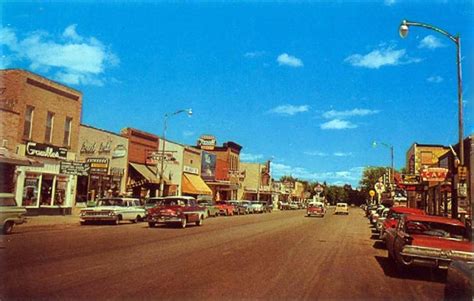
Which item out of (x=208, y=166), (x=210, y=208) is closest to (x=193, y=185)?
(x=208, y=166)

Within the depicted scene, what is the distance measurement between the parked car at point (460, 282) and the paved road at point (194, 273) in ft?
7.11

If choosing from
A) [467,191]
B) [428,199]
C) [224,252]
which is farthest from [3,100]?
[428,199]

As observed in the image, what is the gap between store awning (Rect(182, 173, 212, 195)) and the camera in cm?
5234

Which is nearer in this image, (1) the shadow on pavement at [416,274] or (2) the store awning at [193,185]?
(1) the shadow on pavement at [416,274]

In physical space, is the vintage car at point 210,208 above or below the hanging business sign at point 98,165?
below

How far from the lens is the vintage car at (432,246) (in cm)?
1068

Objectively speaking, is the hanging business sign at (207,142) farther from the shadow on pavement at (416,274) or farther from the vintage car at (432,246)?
the vintage car at (432,246)

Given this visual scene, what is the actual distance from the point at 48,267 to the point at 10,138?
62.6 ft

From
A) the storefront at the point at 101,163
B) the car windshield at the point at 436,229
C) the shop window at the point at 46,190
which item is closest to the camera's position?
the car windshield at the point at 436,229

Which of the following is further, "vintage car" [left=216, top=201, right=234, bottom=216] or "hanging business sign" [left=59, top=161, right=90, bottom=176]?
"vintage car" [left=216, top=201, right=234, bottom=216]

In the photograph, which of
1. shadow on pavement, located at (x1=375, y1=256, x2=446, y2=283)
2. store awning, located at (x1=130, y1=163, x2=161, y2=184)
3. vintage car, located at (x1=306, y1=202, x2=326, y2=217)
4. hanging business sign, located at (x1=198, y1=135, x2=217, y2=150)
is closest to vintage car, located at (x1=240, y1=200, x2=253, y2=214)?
vintage car, located at (x1=306, y1=202, x2=326, y2=217)

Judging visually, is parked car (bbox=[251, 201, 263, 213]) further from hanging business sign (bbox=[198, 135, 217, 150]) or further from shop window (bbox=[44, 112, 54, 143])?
shop window (bbox=[44, 112, 54, 143])

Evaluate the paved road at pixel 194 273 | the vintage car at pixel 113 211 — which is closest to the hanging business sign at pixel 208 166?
the vintage car at pixel 113 211

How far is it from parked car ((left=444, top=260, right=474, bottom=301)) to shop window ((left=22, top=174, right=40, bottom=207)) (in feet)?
86.9
